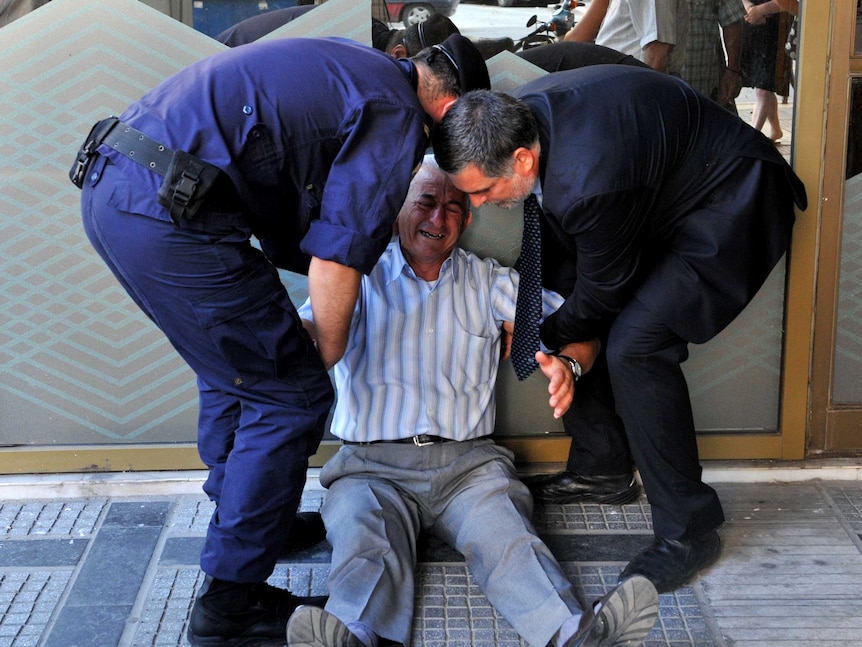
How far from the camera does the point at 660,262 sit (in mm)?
2758

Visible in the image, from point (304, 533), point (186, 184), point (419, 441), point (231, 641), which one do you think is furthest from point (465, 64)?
point (231, 641)

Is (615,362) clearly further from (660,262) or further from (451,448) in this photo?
(451,448)

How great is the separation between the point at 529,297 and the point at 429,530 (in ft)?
2.59

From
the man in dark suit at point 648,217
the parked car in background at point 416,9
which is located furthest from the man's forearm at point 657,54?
the parked car in background at point 416,9

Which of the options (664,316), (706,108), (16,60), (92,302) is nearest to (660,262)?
(664,316)

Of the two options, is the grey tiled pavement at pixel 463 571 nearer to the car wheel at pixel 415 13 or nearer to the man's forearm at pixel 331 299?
the man's forearm at pixel 331 299

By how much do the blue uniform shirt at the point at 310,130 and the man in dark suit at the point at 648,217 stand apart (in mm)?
236

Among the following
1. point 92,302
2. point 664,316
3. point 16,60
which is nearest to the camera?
point 664,316

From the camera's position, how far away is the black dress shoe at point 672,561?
278 centimetres

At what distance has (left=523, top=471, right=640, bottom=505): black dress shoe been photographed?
10.7 ft

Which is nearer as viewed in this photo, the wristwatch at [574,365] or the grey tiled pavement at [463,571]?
the grey tiled pavement at [463,571]

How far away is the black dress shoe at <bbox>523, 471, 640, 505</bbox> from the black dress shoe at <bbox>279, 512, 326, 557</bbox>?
74 cm

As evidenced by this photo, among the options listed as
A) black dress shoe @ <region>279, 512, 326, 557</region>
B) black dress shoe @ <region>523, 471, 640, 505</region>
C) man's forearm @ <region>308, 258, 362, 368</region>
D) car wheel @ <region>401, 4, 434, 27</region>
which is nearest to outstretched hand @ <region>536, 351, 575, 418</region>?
black dress shoe @ <region>523, 471, 640, 505</region>

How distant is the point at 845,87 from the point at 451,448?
1.72m
